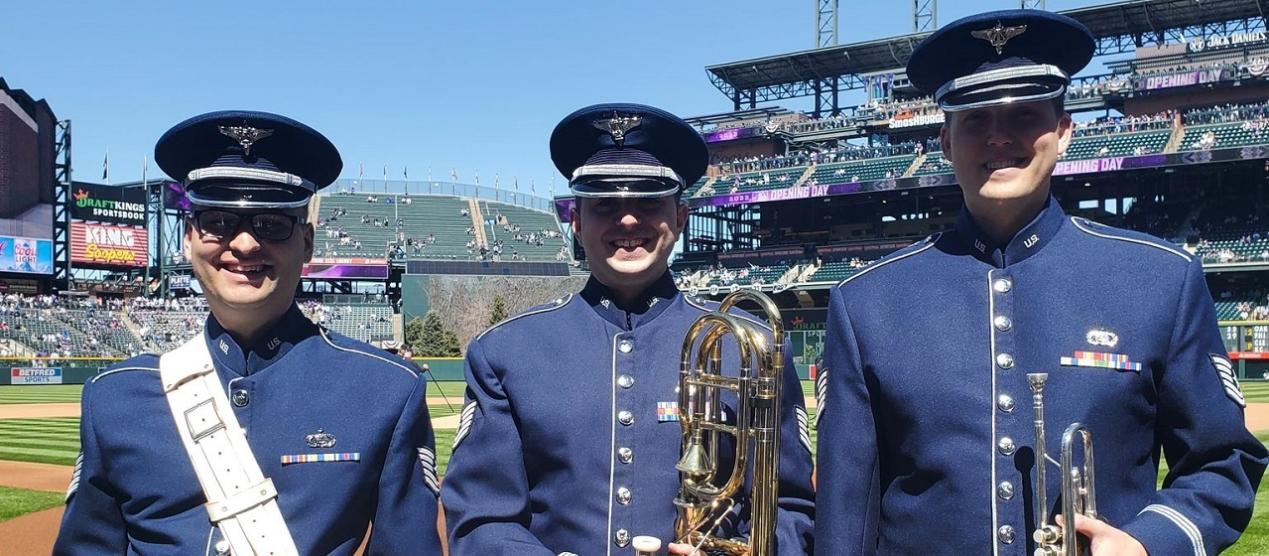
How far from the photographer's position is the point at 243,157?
10.3 feet

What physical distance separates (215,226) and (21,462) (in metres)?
12.5

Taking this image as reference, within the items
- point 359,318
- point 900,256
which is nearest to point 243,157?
point 900,256

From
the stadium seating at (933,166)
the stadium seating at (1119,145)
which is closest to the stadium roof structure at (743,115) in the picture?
the stadium seating at (933,166)

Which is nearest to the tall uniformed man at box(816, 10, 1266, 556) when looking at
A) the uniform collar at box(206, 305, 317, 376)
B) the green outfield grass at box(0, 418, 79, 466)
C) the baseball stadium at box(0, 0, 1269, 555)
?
the uniform collar at box(206, 305, 317, 376)

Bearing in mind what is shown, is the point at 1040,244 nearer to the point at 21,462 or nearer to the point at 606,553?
the point at 606,553

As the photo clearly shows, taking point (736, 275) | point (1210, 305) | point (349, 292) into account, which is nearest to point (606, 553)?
point (1210, 305)

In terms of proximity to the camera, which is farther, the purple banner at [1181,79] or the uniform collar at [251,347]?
the purple banner at [1181,79]

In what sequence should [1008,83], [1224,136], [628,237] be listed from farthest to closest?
[1224,136] < [628,237] < [1008,83]

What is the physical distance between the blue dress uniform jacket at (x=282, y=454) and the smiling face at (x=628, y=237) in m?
0.69

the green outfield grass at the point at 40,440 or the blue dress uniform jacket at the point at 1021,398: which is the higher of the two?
the blue dress uniform jacket at the point at 1021,398

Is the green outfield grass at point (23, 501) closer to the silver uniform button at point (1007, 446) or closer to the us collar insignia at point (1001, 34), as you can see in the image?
the silver uniform button at point (1007, 446)

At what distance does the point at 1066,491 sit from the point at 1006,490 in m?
0.28

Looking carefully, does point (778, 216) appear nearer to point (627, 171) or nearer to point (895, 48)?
point (895, 48)

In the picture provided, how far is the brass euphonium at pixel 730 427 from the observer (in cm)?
269
